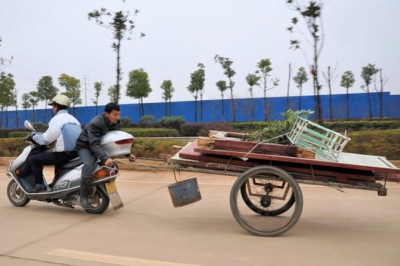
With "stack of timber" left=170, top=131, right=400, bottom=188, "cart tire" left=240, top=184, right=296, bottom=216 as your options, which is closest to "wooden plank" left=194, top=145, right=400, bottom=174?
"stack of timber" left=170, top=131, right=400, bottom=188

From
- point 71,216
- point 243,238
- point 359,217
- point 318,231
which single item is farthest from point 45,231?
point 359,217

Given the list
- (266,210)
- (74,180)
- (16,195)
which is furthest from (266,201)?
Answer: (16,195)

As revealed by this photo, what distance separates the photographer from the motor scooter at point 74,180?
16.7 ft

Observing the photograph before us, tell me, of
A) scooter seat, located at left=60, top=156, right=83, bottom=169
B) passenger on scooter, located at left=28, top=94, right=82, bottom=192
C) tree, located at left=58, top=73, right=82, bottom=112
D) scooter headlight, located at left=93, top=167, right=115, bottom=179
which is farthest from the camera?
tree, located at left=58, top=73, right=82, bottom=112

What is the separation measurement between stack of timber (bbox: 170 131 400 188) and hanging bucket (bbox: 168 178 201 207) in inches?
9.0

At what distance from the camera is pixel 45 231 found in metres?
4.62

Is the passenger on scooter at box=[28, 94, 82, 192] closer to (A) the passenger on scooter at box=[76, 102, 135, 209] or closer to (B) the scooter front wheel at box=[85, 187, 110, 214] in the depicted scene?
(A) the passenger on scooter at box=[76, 102, 135, 209]

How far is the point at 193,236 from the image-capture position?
441 centimetres

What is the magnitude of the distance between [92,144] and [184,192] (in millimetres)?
1296

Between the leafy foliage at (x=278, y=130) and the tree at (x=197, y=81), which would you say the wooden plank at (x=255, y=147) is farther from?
the tree at (x=197, y=81)

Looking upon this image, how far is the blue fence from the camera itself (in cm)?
2702

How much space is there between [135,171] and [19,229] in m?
5.06

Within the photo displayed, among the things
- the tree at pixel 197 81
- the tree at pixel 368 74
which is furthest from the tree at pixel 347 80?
the tree at pixel 197 81

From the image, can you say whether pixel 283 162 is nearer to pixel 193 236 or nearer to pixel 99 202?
pixel 193 236
